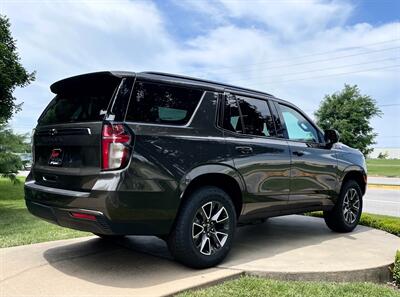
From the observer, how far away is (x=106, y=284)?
12.7 ft

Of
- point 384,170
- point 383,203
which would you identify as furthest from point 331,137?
point 384,170

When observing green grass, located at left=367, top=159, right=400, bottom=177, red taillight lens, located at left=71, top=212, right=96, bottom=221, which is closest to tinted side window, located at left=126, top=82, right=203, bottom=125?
red taillight lens, located at left=71, top=212, right=96, bottom=221

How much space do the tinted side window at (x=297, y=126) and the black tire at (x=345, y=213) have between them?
101 cm

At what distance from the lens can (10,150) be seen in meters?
12.8

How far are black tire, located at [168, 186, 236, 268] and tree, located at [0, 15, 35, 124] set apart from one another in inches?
235

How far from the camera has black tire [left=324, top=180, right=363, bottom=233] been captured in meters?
6.42

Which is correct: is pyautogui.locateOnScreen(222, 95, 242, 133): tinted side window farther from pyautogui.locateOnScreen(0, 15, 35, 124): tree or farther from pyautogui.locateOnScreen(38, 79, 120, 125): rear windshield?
pyautogui.locateOnScreen(0, 15, 35, 124): tree

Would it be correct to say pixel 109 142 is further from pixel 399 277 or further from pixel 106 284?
pixel 399 277

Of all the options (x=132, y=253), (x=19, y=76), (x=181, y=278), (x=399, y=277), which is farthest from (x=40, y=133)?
(x=19, y=76)

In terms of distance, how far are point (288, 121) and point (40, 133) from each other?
10.2ft

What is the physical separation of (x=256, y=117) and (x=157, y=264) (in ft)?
6.85

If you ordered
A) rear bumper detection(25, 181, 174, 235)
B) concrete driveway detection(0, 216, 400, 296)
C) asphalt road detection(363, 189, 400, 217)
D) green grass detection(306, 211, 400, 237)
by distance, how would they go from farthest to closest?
asphalt road detection(363, 189, 400, 217)
green grass detection(306, 211, 400, 237)
concrete driveway detection(0, 216, 400, 296)
rear bumper detection(25, 181, 174, 235)

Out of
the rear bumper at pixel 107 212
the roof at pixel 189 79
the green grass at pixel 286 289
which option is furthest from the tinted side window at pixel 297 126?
the rear bumper at pixel 107 212

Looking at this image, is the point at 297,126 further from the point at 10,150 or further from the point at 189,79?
the point at 10,150
